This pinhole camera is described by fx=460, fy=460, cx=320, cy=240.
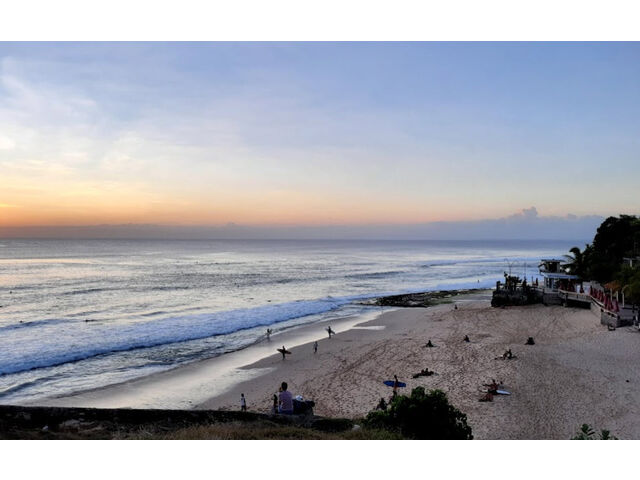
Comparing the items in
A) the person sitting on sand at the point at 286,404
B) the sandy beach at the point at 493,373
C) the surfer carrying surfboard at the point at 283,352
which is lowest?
the surfer carrying surfboard at the point at 283,352

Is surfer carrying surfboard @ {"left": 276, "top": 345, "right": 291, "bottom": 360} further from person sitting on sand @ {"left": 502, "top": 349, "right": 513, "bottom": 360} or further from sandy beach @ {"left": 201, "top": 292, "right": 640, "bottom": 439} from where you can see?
person sitting on sand @ {"left": 502, "top": 349, "right": 513, "bottom": 360}

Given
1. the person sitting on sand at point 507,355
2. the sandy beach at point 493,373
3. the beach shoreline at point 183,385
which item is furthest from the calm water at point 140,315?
the person sitting on sand at point 507,355

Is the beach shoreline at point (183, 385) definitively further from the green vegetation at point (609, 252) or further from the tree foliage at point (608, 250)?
the tree foliage at point (608, 250)

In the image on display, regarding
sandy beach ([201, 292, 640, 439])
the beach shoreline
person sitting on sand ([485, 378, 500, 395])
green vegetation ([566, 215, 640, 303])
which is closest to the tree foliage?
green vegetation ([566, 215, 640, 303])

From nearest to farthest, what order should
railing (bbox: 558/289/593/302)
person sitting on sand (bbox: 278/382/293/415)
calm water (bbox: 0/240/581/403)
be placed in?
person sitting on sand (bbox: 278/382/293/415), calm water (bbox: 0/240/581/403), railing (bbox: 558/289/593/302)

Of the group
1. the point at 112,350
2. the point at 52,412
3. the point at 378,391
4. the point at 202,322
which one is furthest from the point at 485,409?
the point at 202,322

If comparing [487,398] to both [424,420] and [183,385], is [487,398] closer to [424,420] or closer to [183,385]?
[424,420]
